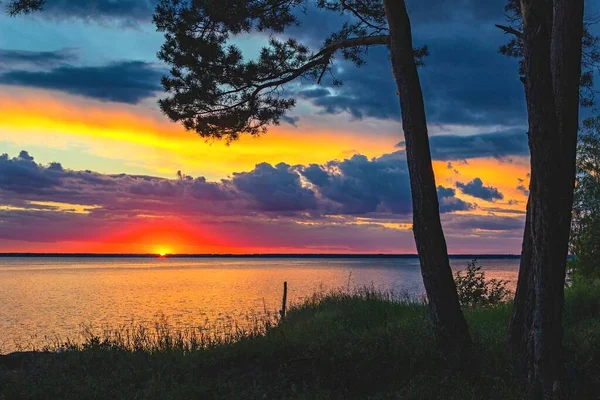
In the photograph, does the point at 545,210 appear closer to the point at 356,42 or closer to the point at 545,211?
the point at 545,211

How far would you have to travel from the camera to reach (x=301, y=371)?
952 centimetres

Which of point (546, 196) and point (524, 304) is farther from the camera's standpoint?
point (524, 304)

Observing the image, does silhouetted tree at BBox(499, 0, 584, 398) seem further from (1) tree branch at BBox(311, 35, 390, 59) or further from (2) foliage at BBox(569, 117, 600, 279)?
(2) foliage at BBox(569, 117, 600, 279)

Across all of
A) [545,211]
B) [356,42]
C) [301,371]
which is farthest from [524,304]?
[356,42]

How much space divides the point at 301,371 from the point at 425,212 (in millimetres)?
3401

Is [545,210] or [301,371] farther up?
[545,210]

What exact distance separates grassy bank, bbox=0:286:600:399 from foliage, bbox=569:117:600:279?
38.4 feet

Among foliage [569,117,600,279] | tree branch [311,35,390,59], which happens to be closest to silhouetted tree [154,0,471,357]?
tree branch [311,35,390,59]

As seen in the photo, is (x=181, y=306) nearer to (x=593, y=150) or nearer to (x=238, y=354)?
(x=593, y=150)

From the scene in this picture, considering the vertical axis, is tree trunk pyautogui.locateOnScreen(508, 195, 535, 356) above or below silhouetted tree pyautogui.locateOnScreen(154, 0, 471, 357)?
below

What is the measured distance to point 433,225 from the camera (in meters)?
9.94

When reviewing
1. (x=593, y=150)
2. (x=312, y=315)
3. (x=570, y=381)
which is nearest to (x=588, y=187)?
(x=593, y=150)

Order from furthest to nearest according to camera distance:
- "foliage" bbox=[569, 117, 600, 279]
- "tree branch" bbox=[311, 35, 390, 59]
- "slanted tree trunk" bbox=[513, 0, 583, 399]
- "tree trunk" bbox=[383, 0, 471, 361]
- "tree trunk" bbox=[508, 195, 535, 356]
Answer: "foliage" bbox=[569, 117, 600, 279] → "tree branch" bbox=[311, 35, 390, 59] → "tree trunk" bbox=[383, 0, 471, 361] → "tree trunk" bbox=[508, 195, 535, 356] → "slanted tree trunk" bbox=[513, 0, 583, 399]

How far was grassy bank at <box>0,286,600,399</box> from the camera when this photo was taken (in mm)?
8609
